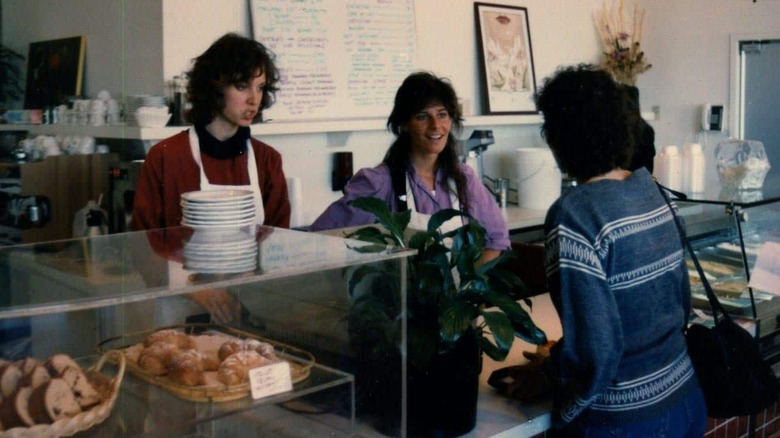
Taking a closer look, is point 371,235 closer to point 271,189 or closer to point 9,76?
point 271,189

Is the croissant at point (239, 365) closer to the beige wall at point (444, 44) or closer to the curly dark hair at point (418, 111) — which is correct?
the curly dark hair at point (418, 111)

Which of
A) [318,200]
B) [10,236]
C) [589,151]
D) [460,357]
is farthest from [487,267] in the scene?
[318,200]

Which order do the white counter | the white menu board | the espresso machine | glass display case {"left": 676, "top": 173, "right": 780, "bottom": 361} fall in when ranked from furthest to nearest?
1. the espresso machine
2. the white counter
3. the white menu board
4. glass display case {"left": 676, "top": 173, "right": 780, "bottom": 361}

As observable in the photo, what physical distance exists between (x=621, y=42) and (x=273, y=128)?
9.23 feet

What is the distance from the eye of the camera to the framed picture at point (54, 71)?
2842mm

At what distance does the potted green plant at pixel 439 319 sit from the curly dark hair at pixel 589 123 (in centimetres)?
25

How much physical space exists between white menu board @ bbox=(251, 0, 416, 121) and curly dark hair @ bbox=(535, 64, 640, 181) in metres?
2.25

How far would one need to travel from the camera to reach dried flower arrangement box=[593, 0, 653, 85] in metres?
5.60

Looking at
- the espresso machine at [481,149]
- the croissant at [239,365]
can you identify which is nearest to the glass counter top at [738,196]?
the croissant at [239,365]

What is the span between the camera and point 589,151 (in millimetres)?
1759

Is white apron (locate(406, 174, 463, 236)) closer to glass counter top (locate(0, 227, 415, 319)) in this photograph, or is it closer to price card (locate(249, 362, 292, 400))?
glass counter top (locate(0, 227, 415, 319))

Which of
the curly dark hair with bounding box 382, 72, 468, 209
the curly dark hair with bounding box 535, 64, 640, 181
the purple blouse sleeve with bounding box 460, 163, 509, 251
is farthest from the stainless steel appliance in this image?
the curly dark hair with bounding box 535, 64, 640, 181

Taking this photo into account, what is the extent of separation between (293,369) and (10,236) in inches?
57.9

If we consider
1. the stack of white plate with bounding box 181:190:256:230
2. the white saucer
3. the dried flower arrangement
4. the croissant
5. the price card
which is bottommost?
the price card
